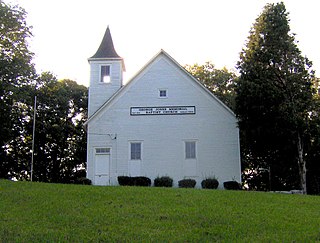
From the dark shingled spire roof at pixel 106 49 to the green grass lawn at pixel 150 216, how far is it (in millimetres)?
16004

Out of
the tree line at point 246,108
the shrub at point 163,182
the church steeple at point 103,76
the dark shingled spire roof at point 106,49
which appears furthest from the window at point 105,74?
the shrub at point 163,182

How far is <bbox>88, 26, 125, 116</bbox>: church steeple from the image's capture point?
32.1 m

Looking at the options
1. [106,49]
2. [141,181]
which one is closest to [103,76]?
[106,49]

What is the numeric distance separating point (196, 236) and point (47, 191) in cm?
830

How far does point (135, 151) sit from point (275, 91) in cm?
966

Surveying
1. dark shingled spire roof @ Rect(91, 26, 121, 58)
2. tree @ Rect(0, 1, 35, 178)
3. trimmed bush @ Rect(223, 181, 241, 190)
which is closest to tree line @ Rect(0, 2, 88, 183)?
tree @ Rect(0, 1, 35, 178)

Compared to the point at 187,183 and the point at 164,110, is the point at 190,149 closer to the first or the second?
the point at 187,183

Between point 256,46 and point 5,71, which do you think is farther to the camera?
point 5,71

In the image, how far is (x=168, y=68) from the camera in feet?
99.5

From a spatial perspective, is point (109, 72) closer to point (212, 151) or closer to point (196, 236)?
point (212, 151)

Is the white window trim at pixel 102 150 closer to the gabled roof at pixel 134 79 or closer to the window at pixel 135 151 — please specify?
the window at pixel 135 151

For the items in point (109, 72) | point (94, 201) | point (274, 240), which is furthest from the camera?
point (109, 72)

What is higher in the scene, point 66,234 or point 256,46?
point 256,46

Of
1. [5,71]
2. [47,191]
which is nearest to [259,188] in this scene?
[5,71]
